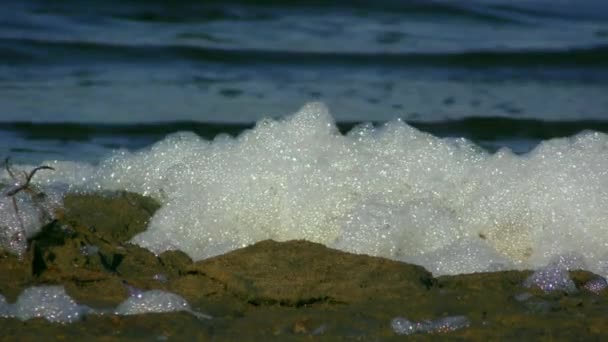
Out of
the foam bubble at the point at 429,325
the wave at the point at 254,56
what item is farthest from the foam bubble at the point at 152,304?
the wave at the point at 254,56

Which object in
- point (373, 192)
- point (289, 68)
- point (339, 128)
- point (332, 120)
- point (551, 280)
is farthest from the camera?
point (289, 68)

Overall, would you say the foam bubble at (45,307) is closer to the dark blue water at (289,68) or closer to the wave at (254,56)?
the dark blue water at (289,68)

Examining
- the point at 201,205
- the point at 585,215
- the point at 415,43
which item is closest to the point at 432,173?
the point at 585,215

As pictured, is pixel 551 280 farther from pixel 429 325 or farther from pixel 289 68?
pixel 289 68

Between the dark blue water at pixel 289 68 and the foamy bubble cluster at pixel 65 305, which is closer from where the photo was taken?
the foamy bubble cluster at pixel 65 305

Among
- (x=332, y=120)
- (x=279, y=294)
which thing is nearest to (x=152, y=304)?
(x=279, y=294)

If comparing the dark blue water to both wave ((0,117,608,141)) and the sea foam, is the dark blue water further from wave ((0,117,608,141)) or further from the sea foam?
the sea foam

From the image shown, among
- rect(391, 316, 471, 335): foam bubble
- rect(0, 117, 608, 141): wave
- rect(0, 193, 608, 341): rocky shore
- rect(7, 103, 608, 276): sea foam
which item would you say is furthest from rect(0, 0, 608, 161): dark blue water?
rect(391, 316, 471, 335): foam bubble
